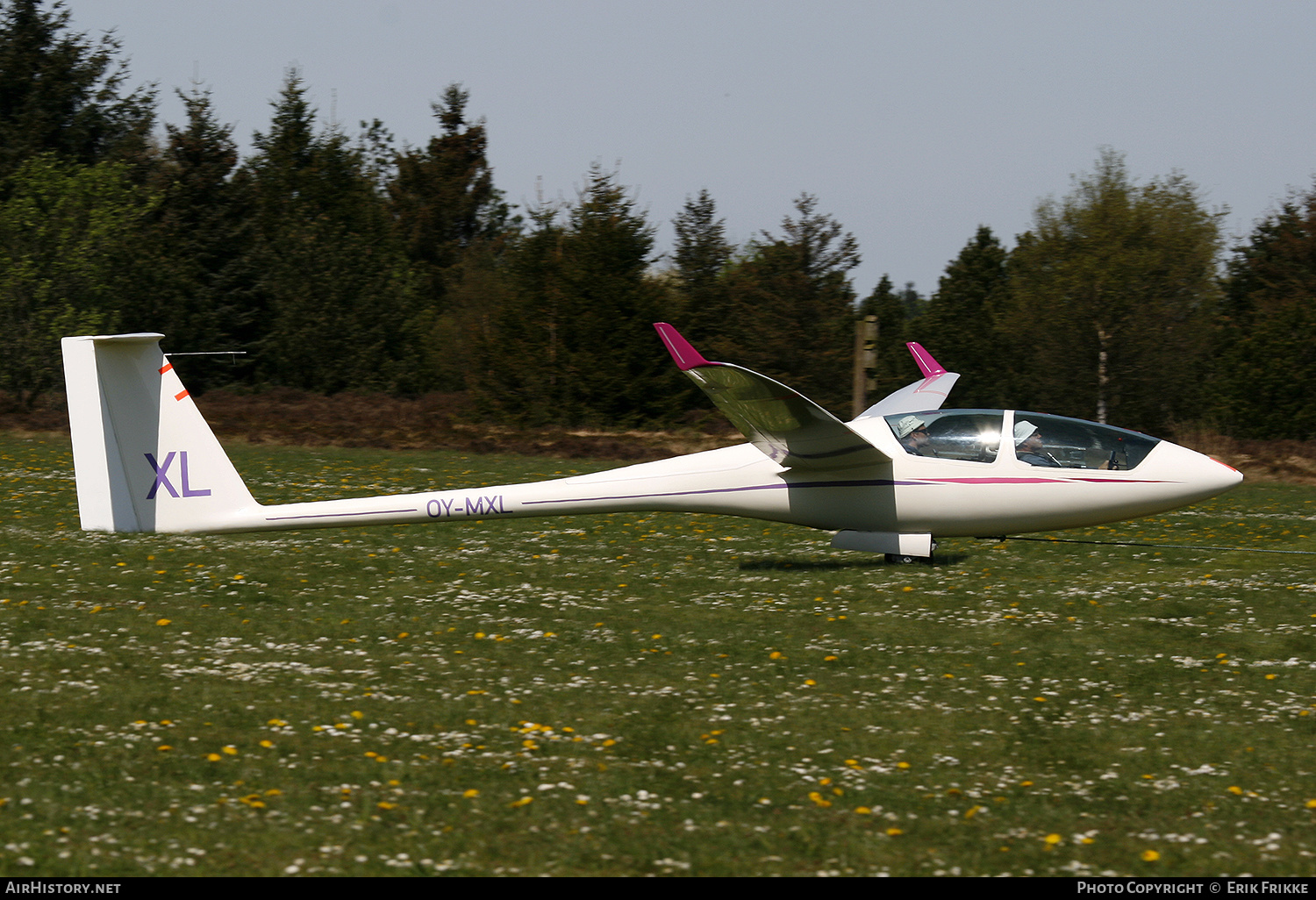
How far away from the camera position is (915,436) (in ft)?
43.4

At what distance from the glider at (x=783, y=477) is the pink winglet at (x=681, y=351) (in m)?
1.07

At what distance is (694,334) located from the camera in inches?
1802

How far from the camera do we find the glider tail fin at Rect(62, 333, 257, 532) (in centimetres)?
1206

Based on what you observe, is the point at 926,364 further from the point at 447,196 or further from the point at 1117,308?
the point at 447,196

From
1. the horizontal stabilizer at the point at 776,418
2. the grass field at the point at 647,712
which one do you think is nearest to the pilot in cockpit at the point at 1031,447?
the grass field at the point at 647,712

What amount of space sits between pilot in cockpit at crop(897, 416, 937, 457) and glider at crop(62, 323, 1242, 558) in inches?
0.6

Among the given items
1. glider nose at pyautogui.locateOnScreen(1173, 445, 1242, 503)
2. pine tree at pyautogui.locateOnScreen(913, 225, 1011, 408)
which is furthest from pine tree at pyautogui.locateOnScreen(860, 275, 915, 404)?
glider nose at pyautogui.locateOnScreen(1173, 445, 1242, 503)

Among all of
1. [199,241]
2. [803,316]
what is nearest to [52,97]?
[199,241]

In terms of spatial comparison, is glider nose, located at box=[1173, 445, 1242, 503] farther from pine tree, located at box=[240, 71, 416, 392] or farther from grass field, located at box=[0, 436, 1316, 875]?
pine tree, located at box=[240, 71, 416, 392]

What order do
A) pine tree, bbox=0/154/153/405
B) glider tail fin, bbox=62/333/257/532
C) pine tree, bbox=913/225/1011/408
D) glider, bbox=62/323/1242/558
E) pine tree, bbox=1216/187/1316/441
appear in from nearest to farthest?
1. glider tail fin, bbox=62/333/257/532
2. glider, bbox=62/323/1242/558
3. pine tree, bbox=0/154/153/405
4. pine tree, bbox=1216/187/1316/441
5. pine tree, bbox=913/225/1011/408

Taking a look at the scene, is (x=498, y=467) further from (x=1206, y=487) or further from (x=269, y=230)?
(x=269, y=230)

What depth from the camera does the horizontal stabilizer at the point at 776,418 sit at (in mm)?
11258
